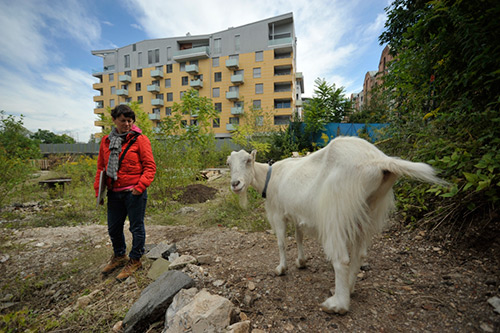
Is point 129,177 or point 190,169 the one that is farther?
point 190,169

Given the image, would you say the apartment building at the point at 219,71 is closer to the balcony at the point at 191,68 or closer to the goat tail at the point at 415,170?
the balcony at the point at 191,68

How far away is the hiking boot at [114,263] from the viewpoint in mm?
3082

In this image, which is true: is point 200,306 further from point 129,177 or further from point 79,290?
→ point 79,290

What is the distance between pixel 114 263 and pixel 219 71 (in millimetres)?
32728

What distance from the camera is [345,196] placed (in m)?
1.79

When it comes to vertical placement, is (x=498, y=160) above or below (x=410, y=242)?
above

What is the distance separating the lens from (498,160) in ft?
6.15

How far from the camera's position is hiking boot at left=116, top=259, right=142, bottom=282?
2855 millimetres

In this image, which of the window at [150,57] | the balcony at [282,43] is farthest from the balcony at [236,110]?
the window at [150,57]

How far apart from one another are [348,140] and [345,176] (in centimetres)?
37

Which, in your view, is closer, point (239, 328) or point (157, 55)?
point (239, 328)

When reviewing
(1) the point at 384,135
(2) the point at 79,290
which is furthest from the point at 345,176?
(1) the point at 384,135

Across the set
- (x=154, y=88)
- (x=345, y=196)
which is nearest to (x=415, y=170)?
(x=345, y=196)

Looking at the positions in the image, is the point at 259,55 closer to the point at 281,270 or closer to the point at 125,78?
the point at 125,78
